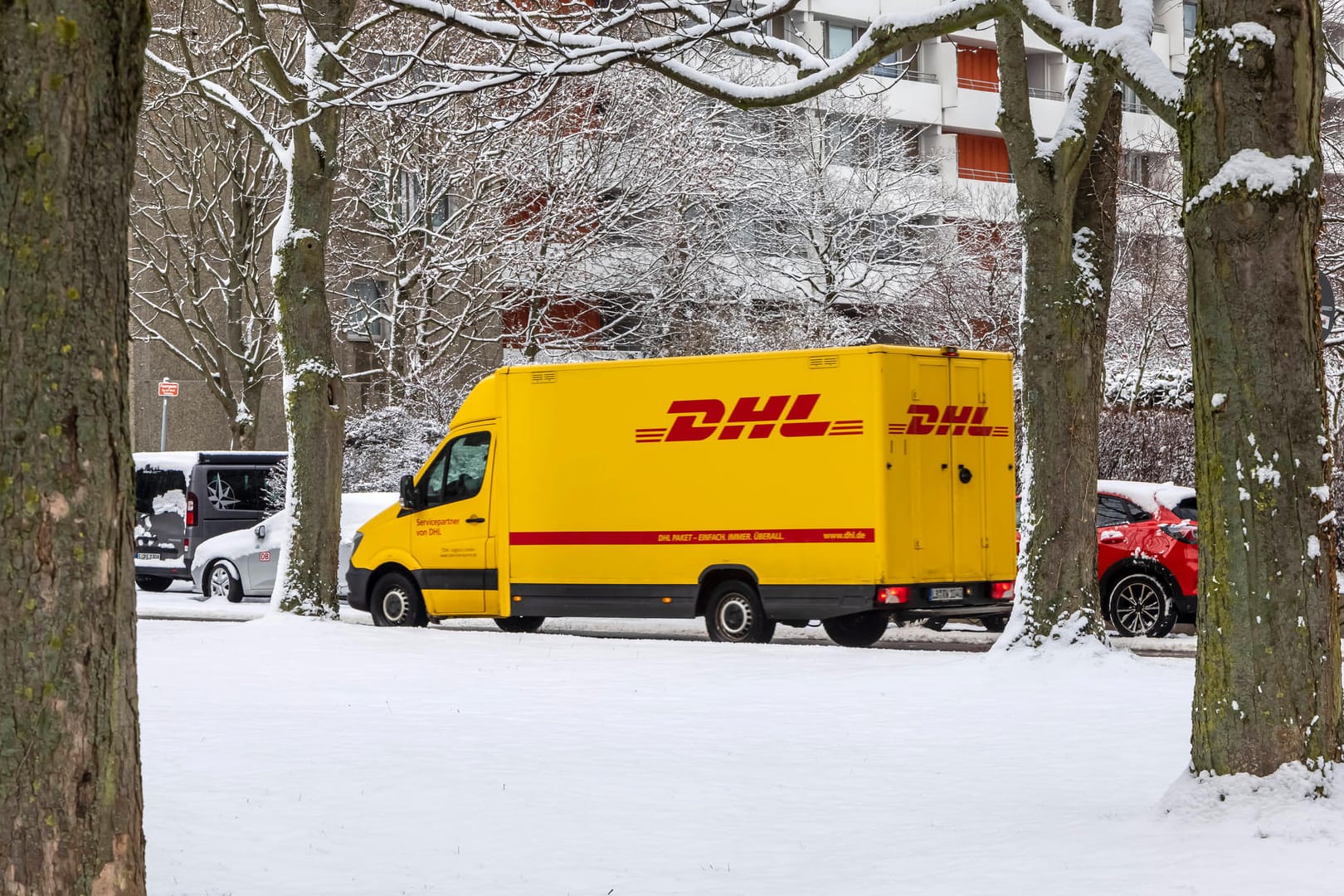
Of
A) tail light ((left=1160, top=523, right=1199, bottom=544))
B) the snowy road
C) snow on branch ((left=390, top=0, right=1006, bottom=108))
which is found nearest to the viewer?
snow on branch ((left=390, top=0, right=1006, bottom=108))

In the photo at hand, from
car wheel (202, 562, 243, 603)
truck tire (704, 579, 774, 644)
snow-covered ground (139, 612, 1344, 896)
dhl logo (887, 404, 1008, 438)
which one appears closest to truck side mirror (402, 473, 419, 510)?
truck tire (704, 579, 774, 644)

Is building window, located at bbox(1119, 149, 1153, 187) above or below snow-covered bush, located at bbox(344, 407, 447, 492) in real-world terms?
above

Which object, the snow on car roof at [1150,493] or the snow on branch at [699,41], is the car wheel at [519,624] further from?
the snow on branch at [699,41]

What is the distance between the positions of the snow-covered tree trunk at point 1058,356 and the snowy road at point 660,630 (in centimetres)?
288

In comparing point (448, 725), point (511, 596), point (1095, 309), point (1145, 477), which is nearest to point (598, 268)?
Answer: point (1145, 477)

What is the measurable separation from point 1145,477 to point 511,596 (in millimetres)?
9071

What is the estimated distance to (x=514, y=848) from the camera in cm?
715

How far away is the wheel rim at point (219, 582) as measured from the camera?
24.7 metres

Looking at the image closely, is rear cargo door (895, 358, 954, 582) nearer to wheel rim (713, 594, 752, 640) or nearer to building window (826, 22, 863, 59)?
wheel rim (713, 594, 752, 640)

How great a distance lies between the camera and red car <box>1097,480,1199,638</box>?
56.3 feet

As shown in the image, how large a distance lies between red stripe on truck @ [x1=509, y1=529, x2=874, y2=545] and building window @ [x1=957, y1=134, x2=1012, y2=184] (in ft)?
127

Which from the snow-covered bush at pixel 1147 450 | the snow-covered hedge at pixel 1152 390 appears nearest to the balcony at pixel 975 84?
the snow-covered hedge at pixel 1152 390

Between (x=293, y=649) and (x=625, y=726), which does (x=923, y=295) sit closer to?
(x=293, y=649)

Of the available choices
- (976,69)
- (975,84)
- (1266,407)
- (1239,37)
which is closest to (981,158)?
(975,84)
